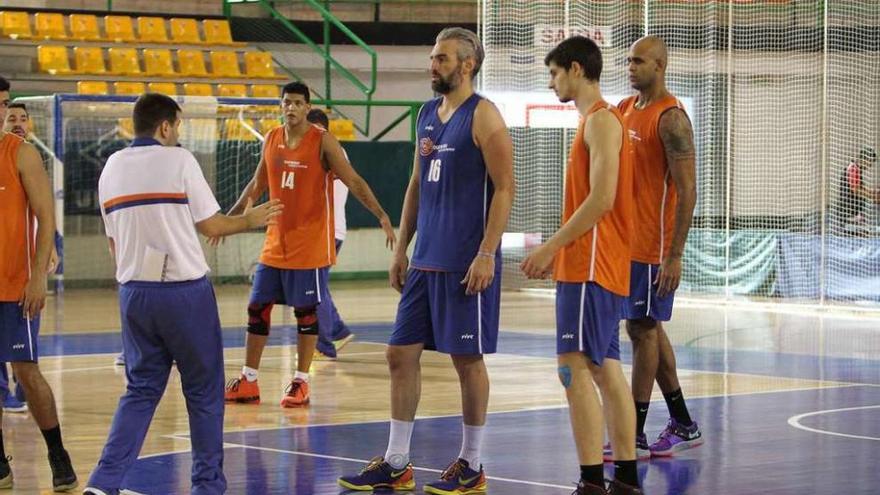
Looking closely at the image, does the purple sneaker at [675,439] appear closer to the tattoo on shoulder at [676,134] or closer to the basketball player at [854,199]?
the tattoo on shoulder at [676,134]

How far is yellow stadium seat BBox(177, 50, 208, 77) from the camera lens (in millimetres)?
25672

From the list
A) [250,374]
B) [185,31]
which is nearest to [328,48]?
[185,31]

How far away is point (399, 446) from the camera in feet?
25.3

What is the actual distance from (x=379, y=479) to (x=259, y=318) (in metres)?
3.59

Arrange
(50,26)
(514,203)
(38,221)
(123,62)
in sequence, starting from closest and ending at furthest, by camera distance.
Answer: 1. (38,221)
2. (514,203)
3. (123,62)
4. (50,26)

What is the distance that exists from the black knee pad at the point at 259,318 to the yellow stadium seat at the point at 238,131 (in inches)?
452

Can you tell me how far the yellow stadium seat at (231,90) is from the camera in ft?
82.9

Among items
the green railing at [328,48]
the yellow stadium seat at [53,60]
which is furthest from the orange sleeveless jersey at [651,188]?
the yellow stadium seat at [53,60]

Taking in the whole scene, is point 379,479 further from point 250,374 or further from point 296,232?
point 296,232

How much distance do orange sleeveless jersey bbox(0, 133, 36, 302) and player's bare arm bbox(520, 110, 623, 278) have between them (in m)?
2.52

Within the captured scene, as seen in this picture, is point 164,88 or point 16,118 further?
point 164,88

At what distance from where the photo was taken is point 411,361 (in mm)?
7719

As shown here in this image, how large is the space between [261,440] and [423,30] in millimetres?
19978

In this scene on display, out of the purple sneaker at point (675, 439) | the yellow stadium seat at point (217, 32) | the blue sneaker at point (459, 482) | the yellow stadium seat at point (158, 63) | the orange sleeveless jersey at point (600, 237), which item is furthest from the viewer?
the yellow stadium seat at point (217, 32)
